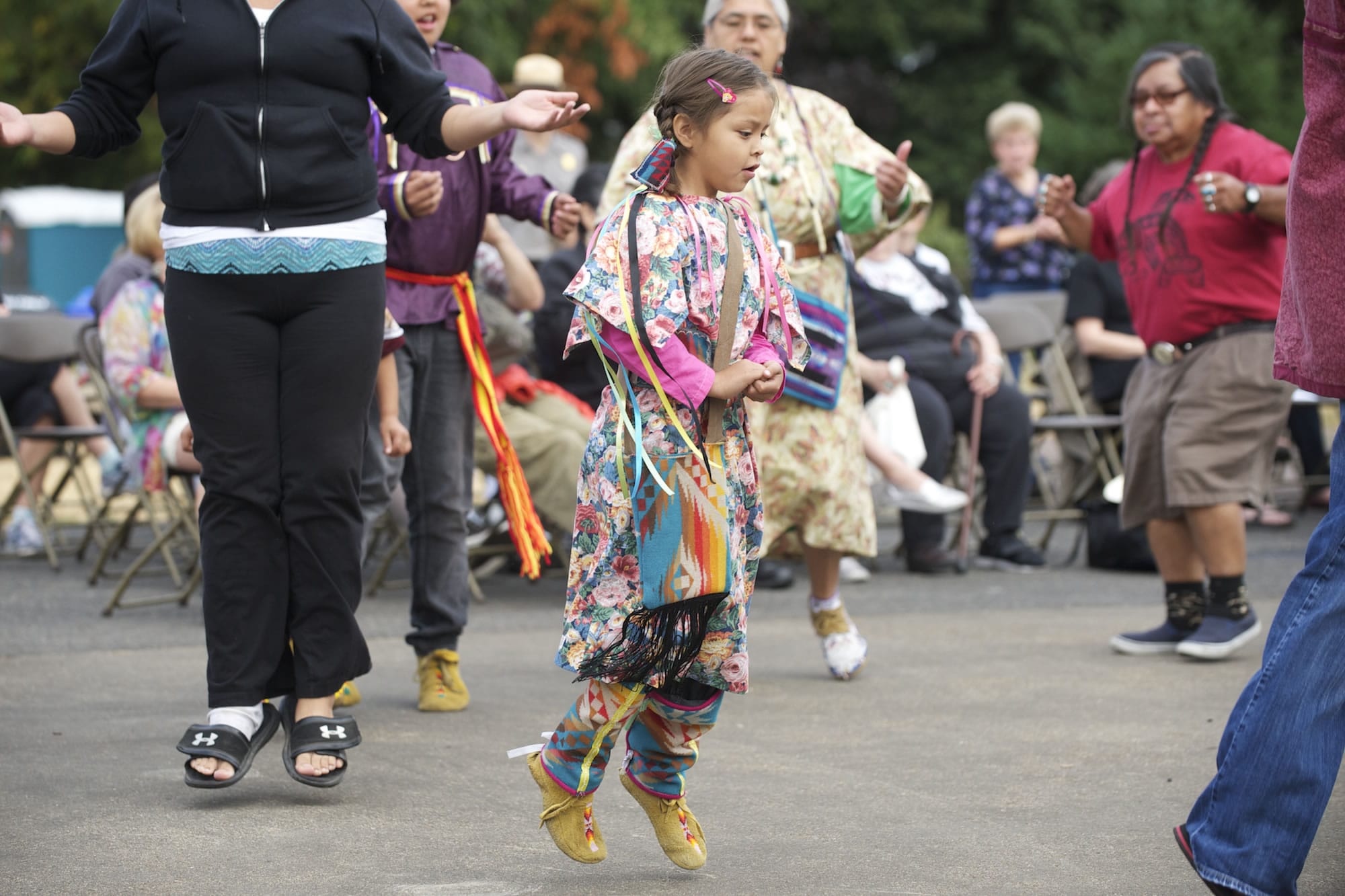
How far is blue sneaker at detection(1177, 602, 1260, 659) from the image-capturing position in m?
6.17

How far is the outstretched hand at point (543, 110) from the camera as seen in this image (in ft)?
12.9

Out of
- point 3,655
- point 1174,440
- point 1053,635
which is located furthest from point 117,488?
point 1174,440

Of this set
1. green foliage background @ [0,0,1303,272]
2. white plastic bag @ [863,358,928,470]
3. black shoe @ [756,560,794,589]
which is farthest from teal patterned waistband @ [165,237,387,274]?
green foliage background @ [0,0,1303,272]

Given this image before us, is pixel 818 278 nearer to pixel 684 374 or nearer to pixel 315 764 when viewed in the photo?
pixel 684 374

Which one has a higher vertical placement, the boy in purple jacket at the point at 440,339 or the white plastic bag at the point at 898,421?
the boy in purple jacket at the point at 440,339

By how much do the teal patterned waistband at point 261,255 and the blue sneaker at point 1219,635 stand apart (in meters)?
3.42

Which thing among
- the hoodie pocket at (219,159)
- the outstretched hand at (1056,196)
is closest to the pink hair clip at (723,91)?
the hoodie pocket at (219,159)

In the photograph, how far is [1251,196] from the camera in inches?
228

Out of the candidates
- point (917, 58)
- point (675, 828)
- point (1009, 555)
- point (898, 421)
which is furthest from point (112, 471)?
point (917, 58)

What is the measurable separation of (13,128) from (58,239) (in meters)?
23.5

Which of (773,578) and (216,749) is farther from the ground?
(216,749)

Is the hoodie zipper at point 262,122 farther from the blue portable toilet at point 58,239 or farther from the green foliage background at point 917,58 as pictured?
the blue portable toilet at point 58,239

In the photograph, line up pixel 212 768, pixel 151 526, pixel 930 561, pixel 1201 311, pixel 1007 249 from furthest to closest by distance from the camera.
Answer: pixel 1007 249
pixel 930 561
pixel 151 526
pixel 1201 311
pixel 212 768

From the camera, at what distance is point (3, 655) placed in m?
6.23
